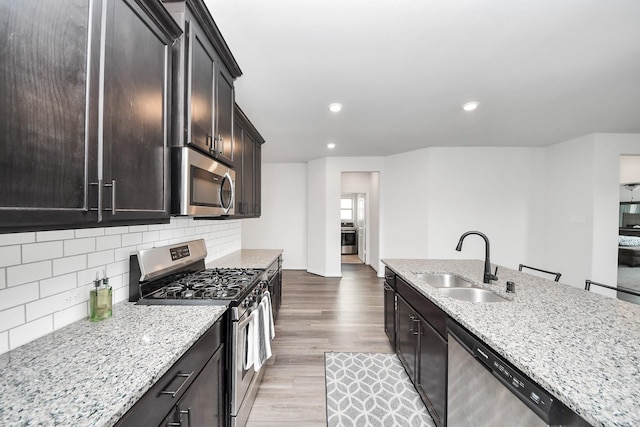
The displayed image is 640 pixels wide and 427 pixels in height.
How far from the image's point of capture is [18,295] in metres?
0.98

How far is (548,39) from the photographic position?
1.70m

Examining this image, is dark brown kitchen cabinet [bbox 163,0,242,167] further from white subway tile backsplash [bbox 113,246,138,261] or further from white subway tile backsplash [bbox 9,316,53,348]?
white subway tile backsplash [bbox 9,316,53,348]

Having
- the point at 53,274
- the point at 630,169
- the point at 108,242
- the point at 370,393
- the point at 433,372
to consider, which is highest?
the point at 630,169

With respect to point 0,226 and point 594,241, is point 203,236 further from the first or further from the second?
point 594,241

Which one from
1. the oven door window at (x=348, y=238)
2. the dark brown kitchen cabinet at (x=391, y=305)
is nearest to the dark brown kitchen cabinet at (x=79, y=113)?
the dark brown kitchen cabinet at (x=391, y=305)

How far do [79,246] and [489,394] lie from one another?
6.37 ft

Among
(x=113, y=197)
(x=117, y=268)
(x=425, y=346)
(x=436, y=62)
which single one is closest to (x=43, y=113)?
(x=113, y=197)

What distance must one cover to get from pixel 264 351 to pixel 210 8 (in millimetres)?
2240

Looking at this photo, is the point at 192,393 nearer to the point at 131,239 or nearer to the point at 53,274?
the point at 53,274

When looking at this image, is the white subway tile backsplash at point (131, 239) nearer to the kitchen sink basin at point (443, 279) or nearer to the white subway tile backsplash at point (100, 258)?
the white subway tile backsplash at point (100, 258)

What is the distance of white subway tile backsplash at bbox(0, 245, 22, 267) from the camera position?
93cm

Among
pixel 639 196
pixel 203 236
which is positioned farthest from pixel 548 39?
pixel 639 196

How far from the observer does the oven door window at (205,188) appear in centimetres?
143

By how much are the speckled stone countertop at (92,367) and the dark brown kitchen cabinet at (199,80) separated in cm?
88
